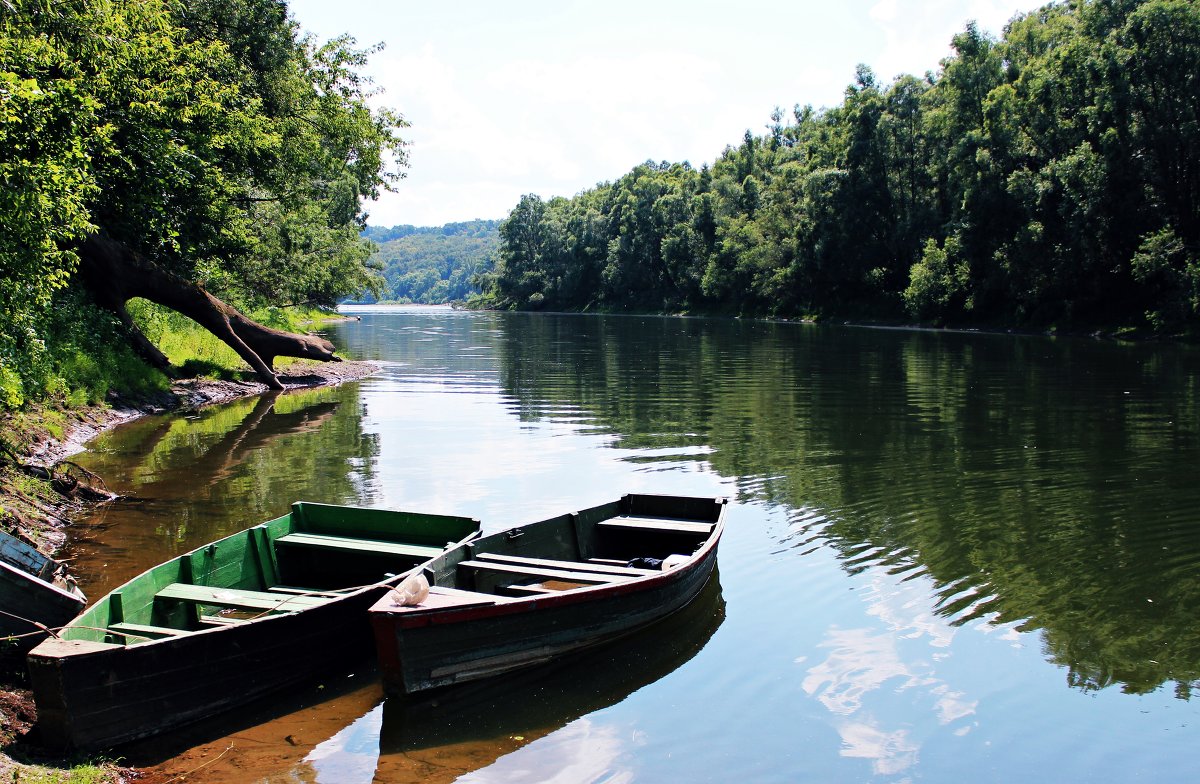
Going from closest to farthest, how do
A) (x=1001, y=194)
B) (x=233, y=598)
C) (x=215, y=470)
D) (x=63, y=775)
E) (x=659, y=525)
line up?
(x=63, y=775)
(x=233, y=598)
(x=659, y=525)
(x=215, y=470)
(x=1001, y=194)

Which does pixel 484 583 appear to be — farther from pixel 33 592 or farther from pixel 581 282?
pixel 581 282

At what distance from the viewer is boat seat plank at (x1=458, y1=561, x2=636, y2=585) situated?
9703 millimetres

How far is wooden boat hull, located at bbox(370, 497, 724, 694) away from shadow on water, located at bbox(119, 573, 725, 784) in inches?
8.7

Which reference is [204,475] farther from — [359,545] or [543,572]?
[543,572]

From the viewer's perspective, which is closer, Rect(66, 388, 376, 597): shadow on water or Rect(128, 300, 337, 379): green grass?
Rect(66, 388, 376, 597): shadow on water

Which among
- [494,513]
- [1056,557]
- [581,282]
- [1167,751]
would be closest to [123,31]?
[494,513]

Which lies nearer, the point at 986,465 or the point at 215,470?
the point at 986,465

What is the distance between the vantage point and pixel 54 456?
1731 cm

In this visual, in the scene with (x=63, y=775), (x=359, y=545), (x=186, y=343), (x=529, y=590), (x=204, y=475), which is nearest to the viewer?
(x=63, y=775)

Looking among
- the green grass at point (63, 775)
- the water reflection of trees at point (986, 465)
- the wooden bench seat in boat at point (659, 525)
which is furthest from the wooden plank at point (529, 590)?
the water reflection of trees at point (986, 465)

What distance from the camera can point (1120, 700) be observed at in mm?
8539

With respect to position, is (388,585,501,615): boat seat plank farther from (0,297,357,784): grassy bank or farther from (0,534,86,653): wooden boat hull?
(0,534,86,653): wooden boat hull

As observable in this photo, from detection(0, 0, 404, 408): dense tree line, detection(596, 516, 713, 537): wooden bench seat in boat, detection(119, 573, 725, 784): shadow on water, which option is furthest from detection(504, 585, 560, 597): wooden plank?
detection(0, 0, 404, 408): dense tree line

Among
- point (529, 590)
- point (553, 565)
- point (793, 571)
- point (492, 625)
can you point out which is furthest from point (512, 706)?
point (793, 571)
